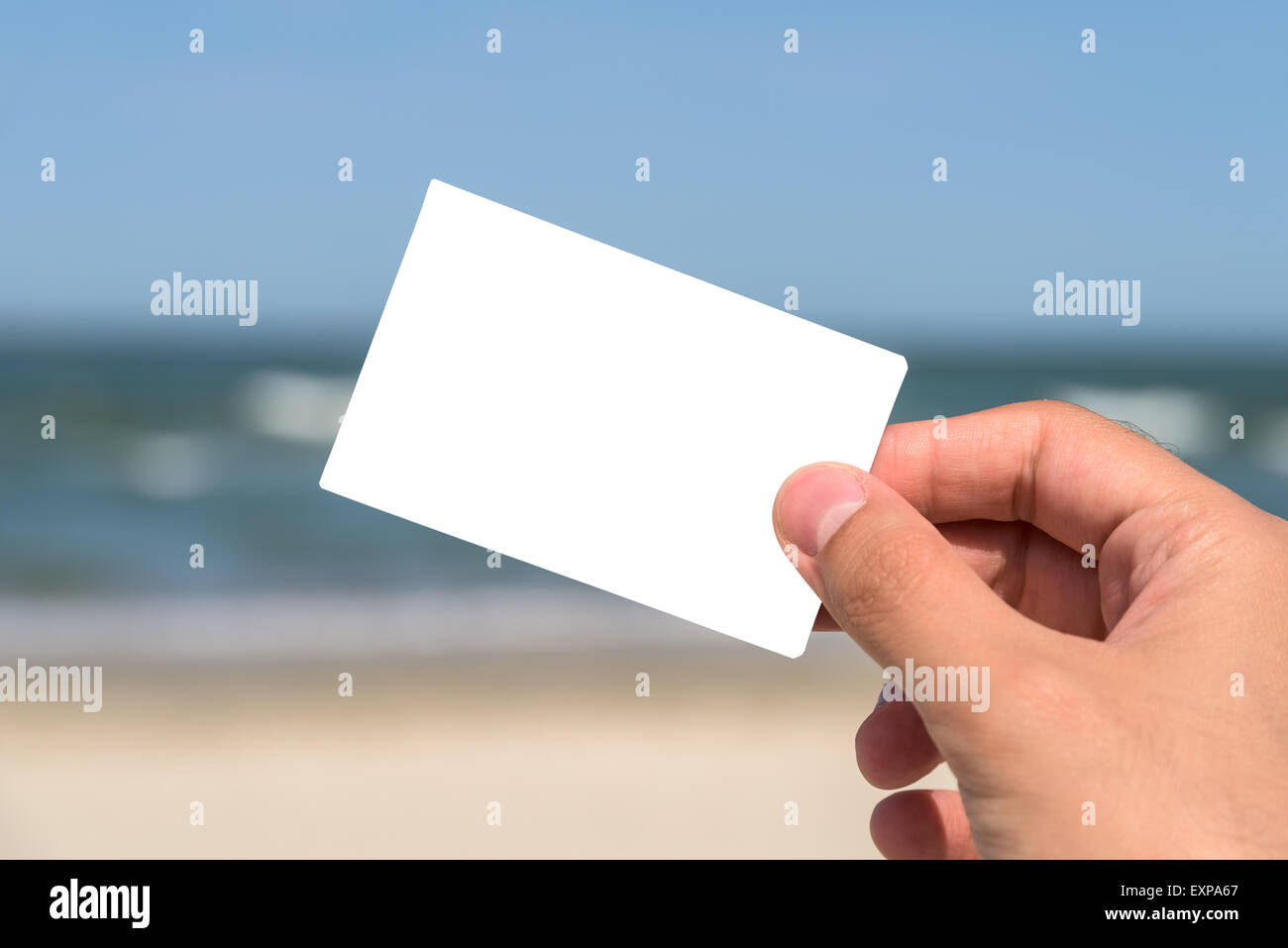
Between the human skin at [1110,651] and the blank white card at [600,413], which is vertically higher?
the blank white card at [600,413]

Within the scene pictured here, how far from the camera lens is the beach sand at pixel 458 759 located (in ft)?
8.12

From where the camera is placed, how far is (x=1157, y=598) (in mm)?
977

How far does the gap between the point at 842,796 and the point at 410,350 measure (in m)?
2.03

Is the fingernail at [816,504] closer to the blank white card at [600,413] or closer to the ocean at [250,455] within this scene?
the blank white card at [600,413]

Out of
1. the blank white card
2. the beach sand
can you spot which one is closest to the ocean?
the beach sand

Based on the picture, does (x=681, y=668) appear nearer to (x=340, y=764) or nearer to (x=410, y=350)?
(x=340, y=764)

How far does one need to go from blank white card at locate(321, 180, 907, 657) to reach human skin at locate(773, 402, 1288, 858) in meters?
0.08

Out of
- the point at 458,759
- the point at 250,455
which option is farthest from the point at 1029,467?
the point at 250,455

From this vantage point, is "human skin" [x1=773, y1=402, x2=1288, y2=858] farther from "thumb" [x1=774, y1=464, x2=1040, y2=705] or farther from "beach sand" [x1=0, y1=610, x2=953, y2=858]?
"beach sand" [x1=0, y1=610, x2=953, y2=858]

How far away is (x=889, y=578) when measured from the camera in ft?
2.99

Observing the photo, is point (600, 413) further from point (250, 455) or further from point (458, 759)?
point (250, 455)

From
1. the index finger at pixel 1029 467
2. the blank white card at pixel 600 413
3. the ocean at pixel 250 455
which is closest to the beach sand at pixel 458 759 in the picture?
the ocean at pixel 250 455

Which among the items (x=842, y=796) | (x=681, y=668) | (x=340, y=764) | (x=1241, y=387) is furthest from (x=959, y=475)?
(x=1241, y=387)

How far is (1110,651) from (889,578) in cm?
21
